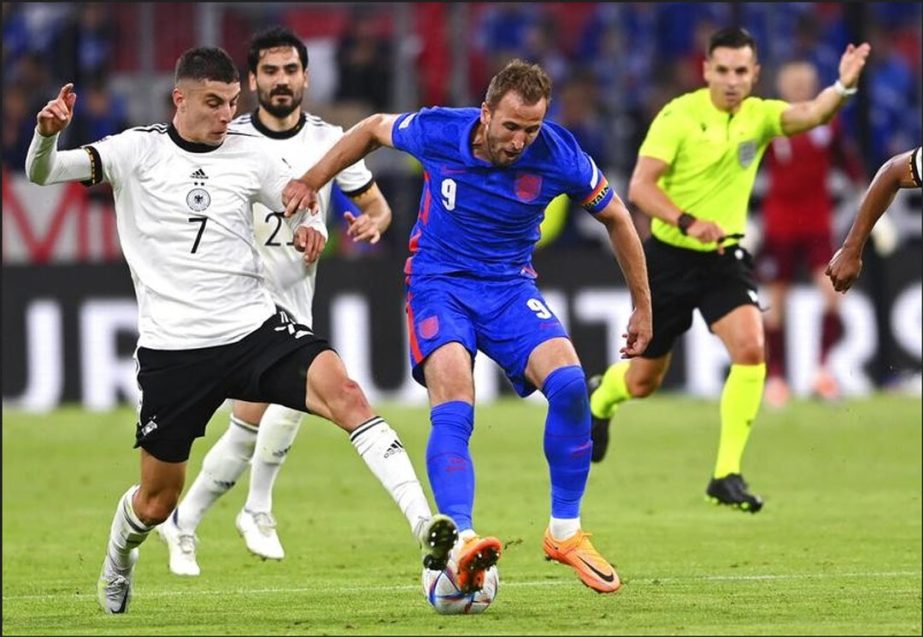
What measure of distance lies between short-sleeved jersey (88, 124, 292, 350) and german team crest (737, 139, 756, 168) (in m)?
4.11

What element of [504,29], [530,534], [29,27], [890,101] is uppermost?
[504,29]

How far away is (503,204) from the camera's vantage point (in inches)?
324

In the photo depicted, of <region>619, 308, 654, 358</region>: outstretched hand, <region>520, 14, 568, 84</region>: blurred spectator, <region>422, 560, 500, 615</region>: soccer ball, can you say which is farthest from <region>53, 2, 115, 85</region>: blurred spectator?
<region>422, 560, 500, 615</region>: soccer ball

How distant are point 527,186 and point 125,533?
2.21m

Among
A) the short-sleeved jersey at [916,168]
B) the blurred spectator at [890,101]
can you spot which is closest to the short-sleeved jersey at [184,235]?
the short-sleeved jersey at [916,168]

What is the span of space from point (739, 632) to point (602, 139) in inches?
501

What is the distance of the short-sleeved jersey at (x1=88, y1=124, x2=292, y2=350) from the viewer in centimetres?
805

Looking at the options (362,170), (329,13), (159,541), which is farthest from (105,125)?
(362,170)

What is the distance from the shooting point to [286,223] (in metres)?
9.78

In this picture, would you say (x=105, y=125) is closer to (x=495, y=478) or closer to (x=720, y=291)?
(x=495, y=478)

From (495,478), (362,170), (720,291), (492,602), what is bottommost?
(495,478)

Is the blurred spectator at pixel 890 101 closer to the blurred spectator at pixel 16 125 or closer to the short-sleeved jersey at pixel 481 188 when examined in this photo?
the blurred spectator at pixel 16 125

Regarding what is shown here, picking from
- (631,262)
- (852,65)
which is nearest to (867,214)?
(631,262)

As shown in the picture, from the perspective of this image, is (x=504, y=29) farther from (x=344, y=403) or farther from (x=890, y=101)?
(x=344, y=403)
